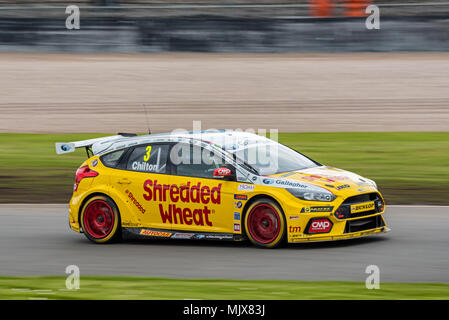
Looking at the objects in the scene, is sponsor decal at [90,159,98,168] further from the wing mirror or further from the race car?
the wing mirror

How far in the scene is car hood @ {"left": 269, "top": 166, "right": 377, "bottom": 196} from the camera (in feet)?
32.1

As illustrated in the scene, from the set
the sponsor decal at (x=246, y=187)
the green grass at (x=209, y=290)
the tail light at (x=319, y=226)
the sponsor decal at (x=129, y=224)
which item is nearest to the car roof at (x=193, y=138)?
the sponsor decal at (x=246, y=187)

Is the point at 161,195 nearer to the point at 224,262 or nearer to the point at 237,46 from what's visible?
the point at 224,262

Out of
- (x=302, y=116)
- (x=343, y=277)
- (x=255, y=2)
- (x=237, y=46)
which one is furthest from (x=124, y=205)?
(x=255, y=2)

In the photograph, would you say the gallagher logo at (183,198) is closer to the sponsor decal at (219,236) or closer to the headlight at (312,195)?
the sponsor decal at (219,236)

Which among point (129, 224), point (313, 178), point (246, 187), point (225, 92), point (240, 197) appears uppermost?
point (225, 92)

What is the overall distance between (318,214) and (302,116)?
12834 mm

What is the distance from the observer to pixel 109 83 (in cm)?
2662

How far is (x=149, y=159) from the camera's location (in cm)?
1063

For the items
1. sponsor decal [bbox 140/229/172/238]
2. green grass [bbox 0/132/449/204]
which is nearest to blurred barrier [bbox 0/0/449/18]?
green grass [bbox 0/132/449/204]

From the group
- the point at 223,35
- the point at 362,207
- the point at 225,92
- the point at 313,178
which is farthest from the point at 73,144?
the point at 223,35

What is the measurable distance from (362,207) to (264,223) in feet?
3.73

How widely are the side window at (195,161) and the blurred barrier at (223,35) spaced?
18.1 m

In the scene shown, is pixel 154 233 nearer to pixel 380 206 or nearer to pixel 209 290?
pixel 380 206
